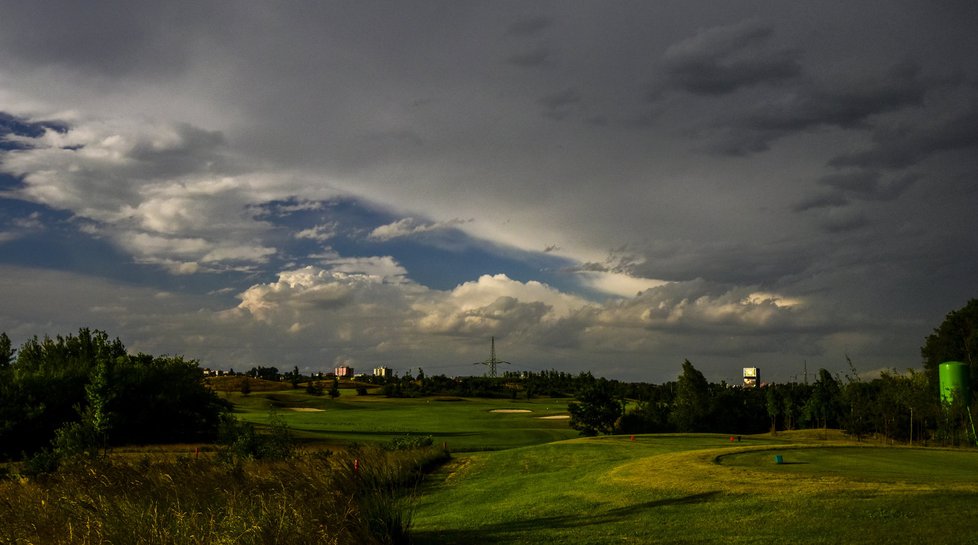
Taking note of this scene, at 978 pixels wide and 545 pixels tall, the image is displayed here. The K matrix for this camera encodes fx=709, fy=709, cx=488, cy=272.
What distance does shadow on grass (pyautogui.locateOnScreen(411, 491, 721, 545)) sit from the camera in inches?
577

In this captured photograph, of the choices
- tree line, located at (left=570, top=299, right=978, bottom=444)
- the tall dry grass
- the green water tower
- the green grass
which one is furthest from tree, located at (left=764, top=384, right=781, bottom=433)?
the tall dry grass

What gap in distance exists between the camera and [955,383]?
51844 mm

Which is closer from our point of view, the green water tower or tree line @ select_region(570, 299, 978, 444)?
the green water tower

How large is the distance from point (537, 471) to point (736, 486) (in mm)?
12377

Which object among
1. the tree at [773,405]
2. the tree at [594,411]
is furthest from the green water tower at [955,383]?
the tree at [594,411]

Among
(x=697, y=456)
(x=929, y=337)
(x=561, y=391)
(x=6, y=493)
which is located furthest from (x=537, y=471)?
(x=561, y=391)

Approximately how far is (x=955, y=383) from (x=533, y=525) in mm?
48948

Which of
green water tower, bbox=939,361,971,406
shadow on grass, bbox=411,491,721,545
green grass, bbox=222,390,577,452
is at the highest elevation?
green water tower, bbox=939,361,971,406

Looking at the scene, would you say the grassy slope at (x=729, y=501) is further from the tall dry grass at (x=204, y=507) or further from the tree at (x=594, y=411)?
the tree at (x=594, y=411)

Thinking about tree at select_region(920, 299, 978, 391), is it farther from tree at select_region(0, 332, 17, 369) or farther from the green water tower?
tree at select_region(0, 332, 17, 369)

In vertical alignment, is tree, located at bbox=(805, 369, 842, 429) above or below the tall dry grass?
below

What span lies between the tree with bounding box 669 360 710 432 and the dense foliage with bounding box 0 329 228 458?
45926 mm

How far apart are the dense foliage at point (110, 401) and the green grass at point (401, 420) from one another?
23.5 ft

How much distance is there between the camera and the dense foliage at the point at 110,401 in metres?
53.9
